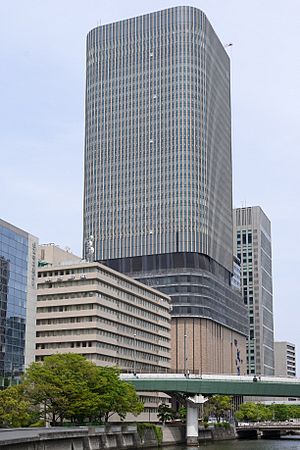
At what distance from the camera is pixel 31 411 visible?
114 metres

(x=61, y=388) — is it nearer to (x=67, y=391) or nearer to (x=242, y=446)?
(x=67, y=391)

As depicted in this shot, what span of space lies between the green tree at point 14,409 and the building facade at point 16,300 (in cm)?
1474

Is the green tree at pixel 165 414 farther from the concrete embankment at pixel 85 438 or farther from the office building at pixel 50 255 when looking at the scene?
the office building at pixel 50 255

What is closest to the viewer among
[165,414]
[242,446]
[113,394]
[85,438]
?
[85,438]

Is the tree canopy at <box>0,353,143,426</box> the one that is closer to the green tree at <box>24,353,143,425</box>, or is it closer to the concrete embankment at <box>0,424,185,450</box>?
the green tree at <box>24,353,143,425</box>

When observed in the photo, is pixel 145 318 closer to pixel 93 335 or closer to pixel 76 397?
pixel 93 335

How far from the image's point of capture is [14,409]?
107 metres

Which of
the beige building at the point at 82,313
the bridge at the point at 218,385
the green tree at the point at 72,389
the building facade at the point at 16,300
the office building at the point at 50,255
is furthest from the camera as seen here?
the office building at the point at 50,255

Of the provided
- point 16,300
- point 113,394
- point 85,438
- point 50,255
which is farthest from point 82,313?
point 85,438

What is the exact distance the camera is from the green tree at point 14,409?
347ft

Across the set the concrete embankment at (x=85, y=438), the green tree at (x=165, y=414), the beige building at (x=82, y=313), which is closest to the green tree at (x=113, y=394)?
the concrete embankment at (x=85, y=438)

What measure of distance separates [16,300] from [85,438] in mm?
35941

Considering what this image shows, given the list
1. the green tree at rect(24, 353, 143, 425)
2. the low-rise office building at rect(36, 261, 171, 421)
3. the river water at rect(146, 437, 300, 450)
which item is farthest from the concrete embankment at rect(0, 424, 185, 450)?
the low-rise office building at rect(36, 261, 171, 421)

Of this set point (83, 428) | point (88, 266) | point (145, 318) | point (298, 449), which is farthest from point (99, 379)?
point (145, 318)
